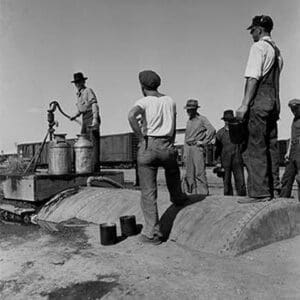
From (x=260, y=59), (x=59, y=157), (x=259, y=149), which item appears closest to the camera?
(x=260, y=59)

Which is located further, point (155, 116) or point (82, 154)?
point (82, 154)

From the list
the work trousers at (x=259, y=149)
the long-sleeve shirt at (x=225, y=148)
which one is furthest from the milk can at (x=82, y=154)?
the work trousers at (x=259, y=149)

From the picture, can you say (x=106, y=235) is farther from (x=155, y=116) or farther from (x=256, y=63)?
(x=256, y=63)

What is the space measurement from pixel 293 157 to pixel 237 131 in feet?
10.3

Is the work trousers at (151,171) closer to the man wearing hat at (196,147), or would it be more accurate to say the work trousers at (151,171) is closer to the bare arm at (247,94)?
the bare arm at (247,94)

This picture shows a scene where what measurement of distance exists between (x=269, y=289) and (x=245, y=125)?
207 centimetres

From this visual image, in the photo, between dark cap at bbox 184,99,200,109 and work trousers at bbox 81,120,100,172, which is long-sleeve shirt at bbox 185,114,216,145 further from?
work trousers at bbox 81,120,100,172

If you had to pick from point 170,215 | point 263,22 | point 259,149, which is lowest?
point 170,215

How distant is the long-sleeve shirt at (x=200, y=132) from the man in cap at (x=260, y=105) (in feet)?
9.95

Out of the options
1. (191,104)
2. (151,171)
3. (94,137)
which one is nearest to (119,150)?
(94,137)

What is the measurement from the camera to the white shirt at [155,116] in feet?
15.2

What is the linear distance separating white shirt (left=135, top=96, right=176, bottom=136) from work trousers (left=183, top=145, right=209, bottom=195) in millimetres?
3011

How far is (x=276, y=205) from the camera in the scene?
4.44 m

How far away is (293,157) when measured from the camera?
7.38 meters
